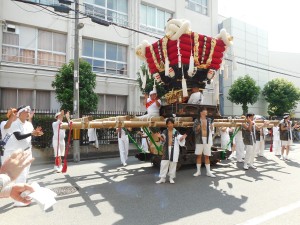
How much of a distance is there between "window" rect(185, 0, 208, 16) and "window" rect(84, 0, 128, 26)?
666cm

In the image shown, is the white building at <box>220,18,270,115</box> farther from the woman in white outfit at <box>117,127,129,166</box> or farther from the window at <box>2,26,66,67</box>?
the woman in white outfit at <box>117,127,129,166</box>

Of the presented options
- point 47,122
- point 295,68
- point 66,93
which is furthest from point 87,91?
point 295,68

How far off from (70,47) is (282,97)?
2042cm

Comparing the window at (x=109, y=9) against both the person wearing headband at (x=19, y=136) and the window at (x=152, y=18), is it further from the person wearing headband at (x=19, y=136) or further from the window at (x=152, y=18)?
the person wearing headband at (x=19, y=136)

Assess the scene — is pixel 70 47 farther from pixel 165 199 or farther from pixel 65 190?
pixel 165 199

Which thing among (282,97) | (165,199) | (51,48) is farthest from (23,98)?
(282,97)

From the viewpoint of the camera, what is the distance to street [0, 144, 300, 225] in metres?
3.95

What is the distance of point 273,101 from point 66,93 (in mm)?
20945

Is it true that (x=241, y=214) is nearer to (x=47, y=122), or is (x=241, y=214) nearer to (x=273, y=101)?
(x=47, y=122)

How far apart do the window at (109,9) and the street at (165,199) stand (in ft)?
40.5

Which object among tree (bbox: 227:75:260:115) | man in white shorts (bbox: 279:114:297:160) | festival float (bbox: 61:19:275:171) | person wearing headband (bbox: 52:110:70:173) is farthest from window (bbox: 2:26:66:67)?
tree (bbox: 227:75:260:115)

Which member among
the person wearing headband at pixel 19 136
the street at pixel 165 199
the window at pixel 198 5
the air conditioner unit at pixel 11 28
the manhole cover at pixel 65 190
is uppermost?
the window at pixel 198 5

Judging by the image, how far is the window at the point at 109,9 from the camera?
1645 cm

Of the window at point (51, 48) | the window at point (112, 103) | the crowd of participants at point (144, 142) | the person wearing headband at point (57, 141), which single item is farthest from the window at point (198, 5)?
the person wearing headband at point (57, 141)
